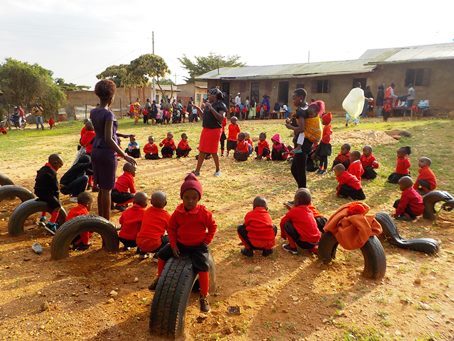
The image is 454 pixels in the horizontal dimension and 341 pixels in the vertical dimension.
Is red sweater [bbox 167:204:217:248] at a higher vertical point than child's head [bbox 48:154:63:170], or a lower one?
lower

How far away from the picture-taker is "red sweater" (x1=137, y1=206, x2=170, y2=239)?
4.34 metres

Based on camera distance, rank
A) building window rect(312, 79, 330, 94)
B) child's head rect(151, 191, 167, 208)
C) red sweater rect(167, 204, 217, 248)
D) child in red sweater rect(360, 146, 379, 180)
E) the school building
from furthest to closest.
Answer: building window rect(312, 79, 330, 94)
the school building
child in red sweater rect(360, 146, 379, 180)
child's head rect(151, 191, 167, 208)
red sweater rect(167, 204, 217, 248)

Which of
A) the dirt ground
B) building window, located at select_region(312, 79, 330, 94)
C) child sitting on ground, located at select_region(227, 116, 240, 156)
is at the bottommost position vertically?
the dirt ground

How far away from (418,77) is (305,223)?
20961 millimetres

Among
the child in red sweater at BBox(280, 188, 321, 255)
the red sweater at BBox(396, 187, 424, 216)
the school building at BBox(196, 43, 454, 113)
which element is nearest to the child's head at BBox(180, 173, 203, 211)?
the child in red sweater at BBox(280, 188, 321, 255)

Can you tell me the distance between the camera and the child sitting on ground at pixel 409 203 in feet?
19.6

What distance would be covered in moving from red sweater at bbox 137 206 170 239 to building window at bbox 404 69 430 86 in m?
21.8

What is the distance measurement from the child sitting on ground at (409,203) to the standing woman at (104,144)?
4451 millimetres

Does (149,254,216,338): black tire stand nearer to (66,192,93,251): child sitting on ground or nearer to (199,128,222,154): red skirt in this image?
(66,192,93,251): child sitting on ground

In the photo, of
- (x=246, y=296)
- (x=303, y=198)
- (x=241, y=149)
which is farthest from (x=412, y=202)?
(x=241, y=149)

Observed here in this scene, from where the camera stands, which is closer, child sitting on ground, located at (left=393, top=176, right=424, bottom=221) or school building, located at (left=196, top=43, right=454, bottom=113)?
child sitting on ground, located at (left=393, top=176, right=424, bottom=221)

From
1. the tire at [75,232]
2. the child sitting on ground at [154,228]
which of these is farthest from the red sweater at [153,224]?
the tire at [75,232]

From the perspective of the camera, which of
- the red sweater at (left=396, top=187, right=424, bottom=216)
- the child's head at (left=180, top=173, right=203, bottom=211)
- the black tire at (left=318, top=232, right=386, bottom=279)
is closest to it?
the child's head at (left=180, top=173, right=203, bottom=211)

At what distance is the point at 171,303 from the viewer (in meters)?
3.01
